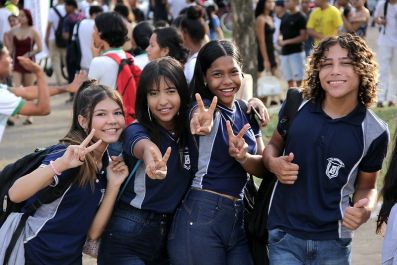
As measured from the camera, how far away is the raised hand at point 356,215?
406 centimetres

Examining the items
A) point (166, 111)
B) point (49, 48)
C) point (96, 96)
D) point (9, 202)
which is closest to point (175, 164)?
point (166, 111)

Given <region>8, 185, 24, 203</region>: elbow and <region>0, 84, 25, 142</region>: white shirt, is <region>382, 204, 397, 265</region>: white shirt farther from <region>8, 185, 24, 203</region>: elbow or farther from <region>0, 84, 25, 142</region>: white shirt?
<region>0, 84, 25, 142</region>: white shirt

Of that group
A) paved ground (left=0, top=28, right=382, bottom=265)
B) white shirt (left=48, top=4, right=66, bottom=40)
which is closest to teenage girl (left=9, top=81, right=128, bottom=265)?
paved ground (left=0, top=28, right=382, bottom=265)

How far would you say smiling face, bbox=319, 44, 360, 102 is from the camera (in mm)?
4180

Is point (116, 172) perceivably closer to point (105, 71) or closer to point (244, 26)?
point (105, 71)

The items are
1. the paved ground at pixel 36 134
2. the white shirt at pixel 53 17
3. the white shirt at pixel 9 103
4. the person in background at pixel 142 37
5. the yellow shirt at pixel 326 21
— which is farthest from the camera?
the white shirt at pixel 53 17

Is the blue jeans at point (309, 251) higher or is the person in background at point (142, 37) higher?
the person in background at point (142, 37)

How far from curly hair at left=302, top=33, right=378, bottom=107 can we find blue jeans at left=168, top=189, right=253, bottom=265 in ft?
2.30

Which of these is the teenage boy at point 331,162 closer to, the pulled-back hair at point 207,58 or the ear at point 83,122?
the pulled-back hair at point 207,58

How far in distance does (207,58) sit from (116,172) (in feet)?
2.48

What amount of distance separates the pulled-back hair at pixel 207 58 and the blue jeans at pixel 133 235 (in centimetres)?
67

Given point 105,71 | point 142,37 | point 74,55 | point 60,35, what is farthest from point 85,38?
point 105,71

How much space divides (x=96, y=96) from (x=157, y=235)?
31.5 inches

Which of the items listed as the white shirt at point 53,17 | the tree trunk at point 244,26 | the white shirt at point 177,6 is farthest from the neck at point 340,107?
the white shirt at point 177,6
